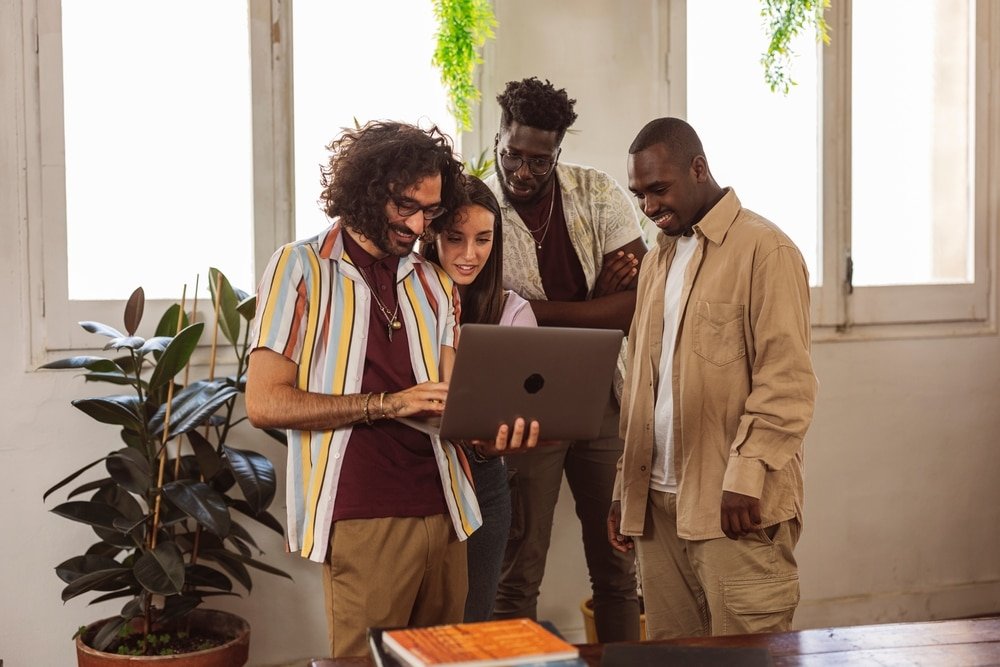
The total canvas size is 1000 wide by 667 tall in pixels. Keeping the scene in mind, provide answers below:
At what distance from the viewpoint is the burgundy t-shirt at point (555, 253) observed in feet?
9.13

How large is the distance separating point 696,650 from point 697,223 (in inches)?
38.1

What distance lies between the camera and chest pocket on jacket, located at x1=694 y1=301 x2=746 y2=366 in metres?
2.12

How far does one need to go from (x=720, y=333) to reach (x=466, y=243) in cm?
61

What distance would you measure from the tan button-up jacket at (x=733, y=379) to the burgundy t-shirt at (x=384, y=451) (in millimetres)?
529

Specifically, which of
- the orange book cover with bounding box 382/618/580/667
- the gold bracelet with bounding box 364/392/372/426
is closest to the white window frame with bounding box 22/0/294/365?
the gold bracelet with bounding box 364/392/372/426

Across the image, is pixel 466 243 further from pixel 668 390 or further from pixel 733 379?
pixel 733 379

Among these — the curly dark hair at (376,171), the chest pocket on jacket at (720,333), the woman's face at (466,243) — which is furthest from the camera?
the woman's face at (466,243)

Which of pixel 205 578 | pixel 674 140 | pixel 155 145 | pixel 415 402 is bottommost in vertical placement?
pixel 205 578

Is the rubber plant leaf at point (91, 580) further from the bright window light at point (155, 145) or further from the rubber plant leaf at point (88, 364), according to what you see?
the bright window light at point (155, 145)

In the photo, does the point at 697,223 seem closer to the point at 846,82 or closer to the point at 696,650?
the point at 696,650

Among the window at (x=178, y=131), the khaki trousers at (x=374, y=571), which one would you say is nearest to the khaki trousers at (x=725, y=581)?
the khaki trousers at (x=374, y=571)

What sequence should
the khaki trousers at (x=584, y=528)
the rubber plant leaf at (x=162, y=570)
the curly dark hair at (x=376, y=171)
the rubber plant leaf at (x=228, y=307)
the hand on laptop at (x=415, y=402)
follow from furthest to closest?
the rubber plant leaf at (x=228, y=307), the khaki trousers at (x=584, y=528), the rubber plant leaf at (x=162, y=570), the curly dark hair at (x=376, y=171), the hand on laptop at (x=415, y=402)

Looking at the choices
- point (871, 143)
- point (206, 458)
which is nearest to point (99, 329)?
point (206, 458)

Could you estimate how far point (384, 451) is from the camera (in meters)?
1.95
